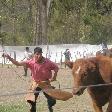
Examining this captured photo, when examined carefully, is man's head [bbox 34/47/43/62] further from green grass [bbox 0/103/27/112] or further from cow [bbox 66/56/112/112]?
green grass [bbox 0/103/27/112]

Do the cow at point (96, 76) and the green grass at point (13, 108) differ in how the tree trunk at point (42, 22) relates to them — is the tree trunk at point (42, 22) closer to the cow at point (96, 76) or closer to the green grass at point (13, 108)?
the green grass at point (13, 108)

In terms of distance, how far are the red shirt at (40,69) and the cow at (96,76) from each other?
65.6 inches

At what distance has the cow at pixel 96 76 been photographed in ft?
30.5

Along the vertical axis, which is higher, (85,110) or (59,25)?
(59,25)

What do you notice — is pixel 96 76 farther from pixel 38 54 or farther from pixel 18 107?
pixel 18 107

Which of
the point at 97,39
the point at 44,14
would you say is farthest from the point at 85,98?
the point at 97,39

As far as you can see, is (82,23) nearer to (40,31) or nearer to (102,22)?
(102,22)

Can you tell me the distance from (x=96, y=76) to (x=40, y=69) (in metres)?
1.98

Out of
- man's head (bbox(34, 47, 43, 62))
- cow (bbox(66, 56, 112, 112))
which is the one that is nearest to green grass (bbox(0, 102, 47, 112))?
man's head (bbox(34, 47, 43, 62))

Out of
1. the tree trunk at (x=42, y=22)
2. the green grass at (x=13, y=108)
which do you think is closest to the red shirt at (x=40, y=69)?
the green grass at (x=13, y=108)

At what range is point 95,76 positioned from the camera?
376 inches

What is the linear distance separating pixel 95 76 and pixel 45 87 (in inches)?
68.3

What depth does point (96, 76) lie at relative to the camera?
31.4 feet

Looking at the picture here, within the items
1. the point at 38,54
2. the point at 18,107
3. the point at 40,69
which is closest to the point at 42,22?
the point at 18,107
